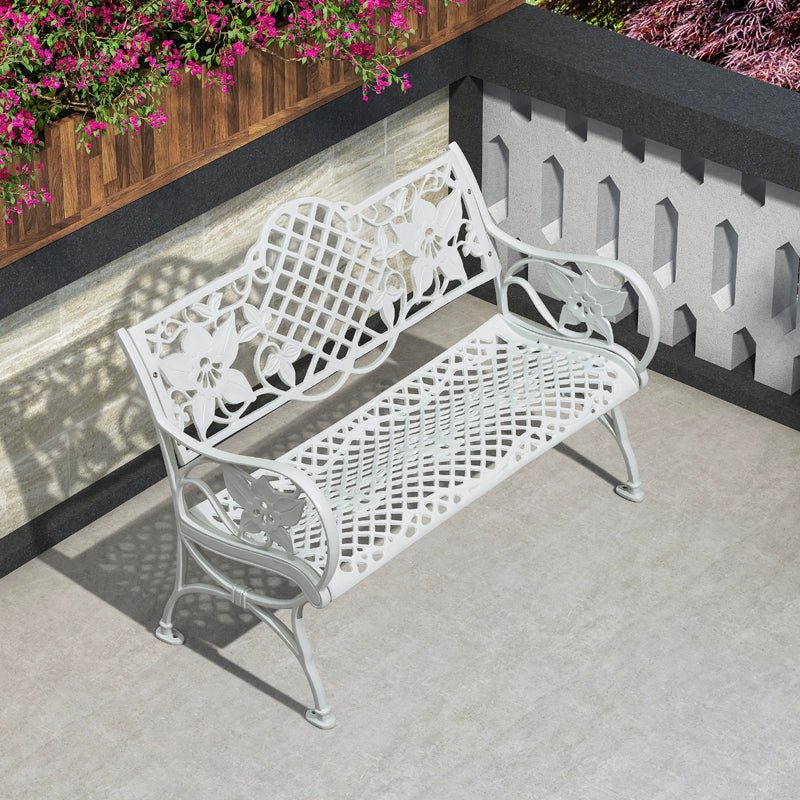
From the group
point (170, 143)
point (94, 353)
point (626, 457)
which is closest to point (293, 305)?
point (94, 353)

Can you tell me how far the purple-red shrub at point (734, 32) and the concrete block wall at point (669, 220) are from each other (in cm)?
73

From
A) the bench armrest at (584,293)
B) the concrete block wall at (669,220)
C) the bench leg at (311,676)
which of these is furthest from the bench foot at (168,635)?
the concrete block wall at (669,220)

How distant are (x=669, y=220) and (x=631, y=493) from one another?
83 cm

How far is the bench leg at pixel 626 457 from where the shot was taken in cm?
405

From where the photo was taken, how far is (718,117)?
13.2 feet

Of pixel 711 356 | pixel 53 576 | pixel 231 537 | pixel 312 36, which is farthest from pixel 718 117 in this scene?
pixel 53 576

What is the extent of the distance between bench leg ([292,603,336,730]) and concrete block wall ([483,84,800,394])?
1.59m

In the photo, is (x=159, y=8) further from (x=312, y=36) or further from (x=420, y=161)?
(x=420, y=161)

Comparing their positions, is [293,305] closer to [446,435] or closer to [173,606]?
[446,435]

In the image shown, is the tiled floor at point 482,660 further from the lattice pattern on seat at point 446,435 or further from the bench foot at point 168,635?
the lattice pattern on seat at point 446,435

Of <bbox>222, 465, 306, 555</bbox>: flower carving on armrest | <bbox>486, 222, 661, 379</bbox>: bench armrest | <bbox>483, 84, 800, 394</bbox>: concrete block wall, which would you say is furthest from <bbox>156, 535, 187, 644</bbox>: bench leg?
<bbox>483, 84, 800, 394</bbox>: concrete block wall

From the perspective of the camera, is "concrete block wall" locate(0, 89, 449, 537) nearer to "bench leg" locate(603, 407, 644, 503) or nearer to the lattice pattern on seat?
the lattice pattern on seat

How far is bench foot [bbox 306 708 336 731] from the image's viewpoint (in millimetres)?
3471

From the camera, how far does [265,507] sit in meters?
3.21
